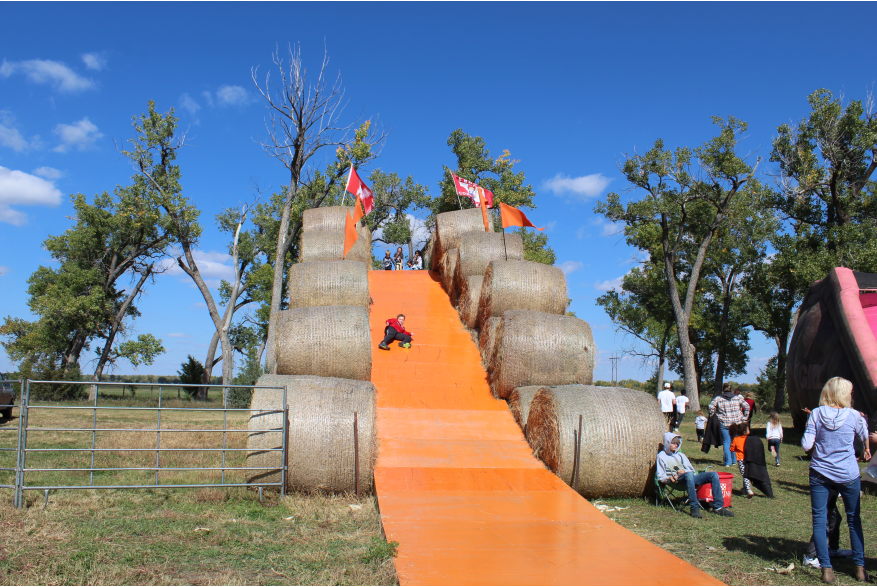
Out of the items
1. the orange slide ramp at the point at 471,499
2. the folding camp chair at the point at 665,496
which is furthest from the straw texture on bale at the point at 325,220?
the folding camp chair at the point at 665,496

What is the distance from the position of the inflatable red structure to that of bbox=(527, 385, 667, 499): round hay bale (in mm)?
4761

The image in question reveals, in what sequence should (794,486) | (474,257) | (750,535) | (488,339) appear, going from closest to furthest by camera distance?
(750,535) → (794,486) → (488,339) → (474,257)

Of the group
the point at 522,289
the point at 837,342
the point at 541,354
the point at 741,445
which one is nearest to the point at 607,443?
the point at 541,354

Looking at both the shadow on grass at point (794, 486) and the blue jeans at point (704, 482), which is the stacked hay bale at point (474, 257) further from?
Result: the blue jeans at point (704, 482)

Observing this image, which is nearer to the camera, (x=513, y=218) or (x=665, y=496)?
(x=665, y=496)

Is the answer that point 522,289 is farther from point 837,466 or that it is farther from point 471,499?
point 837,466

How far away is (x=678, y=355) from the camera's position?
135 ft

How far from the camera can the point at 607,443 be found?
316 inches

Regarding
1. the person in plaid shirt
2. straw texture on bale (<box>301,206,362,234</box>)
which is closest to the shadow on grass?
the person in plaid shirt

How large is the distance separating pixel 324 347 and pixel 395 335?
273 cm

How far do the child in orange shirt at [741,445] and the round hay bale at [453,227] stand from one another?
10.3 metres

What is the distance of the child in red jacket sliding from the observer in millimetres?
12859

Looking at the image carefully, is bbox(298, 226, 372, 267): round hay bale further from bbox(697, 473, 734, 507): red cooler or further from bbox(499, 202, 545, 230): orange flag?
bbox(697, 473, 734, 507): red cooler

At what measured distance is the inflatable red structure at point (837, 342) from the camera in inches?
432
